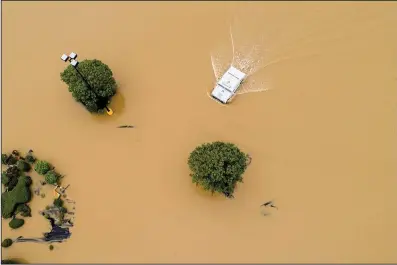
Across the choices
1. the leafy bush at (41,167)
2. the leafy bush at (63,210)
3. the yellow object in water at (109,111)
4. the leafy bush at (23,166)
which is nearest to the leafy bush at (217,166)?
the yellow object in water at (109,111)

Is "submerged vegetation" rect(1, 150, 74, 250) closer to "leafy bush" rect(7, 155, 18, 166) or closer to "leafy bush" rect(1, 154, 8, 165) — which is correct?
"leafy bush" rect(7, 155, 18, 166)

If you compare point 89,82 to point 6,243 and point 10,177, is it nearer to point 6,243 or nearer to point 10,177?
point 10,177

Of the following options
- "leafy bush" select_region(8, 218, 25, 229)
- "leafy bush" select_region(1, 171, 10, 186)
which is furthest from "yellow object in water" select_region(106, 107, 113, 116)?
"leafy bush" select_region(8, 218, 25, 229)

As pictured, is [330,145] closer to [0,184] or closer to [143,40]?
[143,40]

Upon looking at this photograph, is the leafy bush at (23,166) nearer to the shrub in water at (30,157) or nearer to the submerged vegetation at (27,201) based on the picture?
the submerged vegetation at (27,201)

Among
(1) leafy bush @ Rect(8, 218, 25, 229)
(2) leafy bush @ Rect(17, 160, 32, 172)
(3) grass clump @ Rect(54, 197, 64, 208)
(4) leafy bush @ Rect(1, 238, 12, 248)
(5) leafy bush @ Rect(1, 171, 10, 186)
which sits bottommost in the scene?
(4) leafy bush @ Rect(1, 238, 12, 248)

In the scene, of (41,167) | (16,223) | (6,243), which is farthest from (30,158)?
(6,243)

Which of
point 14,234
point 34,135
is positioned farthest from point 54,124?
point 14,234
